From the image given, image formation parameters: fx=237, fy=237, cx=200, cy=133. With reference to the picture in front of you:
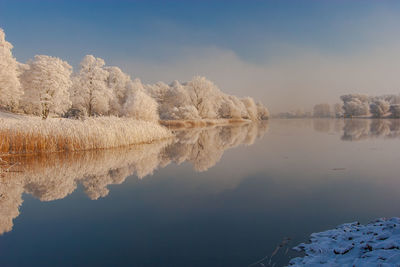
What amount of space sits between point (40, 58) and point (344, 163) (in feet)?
116

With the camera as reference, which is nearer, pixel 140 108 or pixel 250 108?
pixel 140 108

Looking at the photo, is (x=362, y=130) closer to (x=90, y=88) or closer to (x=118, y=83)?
(x=90, y=88)

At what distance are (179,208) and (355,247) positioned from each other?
3230 mm

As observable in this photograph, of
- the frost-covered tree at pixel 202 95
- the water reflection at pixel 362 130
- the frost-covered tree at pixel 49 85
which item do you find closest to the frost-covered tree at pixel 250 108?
the frost-covered tree at pixel 202 95

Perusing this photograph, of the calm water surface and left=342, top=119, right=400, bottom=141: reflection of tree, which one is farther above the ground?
left=342, top=119, right=400, bottom=141: reflection of tree

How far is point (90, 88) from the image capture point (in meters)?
32.2

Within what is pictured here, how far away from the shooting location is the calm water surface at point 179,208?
3.45 metres

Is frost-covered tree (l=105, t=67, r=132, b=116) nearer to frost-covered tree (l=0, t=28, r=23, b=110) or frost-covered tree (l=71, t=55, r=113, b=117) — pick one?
frost-covered tree (l=71, t=55, r=113, b=117)

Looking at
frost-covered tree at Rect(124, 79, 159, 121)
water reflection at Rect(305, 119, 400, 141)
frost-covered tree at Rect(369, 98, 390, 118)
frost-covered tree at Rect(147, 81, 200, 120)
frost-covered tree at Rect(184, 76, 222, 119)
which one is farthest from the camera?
frost-covered tree at Rect(369, 98, 390, 118)

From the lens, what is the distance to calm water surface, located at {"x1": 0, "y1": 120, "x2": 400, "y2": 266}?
3.45m

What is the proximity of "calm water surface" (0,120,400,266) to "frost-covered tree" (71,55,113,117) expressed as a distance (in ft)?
80.1

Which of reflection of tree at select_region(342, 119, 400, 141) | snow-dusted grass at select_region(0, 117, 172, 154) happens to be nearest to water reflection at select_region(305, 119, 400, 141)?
reflection of tree at select_region(342, 119, 400, 141)

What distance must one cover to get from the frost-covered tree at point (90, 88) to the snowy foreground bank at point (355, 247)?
3280cm

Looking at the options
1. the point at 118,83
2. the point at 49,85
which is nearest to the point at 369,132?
the point at 49,85
